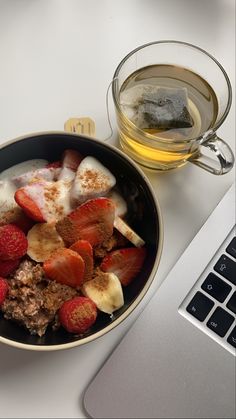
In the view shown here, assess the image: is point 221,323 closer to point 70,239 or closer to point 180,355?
point 180,355

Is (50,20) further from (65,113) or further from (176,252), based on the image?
(176,252)

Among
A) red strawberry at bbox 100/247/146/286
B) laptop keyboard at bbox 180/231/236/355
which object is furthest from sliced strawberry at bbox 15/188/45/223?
laptop keyboard at bbox 180/231/236/355

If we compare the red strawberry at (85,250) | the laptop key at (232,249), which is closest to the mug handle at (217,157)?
the laptop key at (232,249)

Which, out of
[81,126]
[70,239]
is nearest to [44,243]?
[70,239]

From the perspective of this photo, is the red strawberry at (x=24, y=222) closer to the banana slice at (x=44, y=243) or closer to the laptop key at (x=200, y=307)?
the banana slice at (x=44, y=243)

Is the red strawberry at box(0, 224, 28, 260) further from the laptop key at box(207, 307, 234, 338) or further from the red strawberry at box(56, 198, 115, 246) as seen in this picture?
the laptop key at box(207, 307, 234, 338)

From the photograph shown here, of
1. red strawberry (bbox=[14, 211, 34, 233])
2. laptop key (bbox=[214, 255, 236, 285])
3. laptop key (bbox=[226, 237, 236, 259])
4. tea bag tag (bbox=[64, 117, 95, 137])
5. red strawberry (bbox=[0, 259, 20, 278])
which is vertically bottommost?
red strawberry (bbox=[0, 259, 20, 278])
